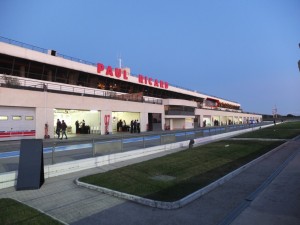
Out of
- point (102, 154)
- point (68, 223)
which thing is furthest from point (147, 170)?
point (68, 223)

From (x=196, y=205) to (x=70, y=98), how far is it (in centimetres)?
2383

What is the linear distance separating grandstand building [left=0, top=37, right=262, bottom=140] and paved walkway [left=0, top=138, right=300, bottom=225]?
636 inches

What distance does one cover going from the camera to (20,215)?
20.2 feet

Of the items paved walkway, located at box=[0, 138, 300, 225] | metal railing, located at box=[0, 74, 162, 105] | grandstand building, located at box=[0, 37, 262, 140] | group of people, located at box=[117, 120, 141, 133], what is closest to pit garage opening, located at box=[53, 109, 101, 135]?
grandstand building, located at box=[0, 37, 262, 140]

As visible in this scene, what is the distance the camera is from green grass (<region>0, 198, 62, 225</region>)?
5.75 metres

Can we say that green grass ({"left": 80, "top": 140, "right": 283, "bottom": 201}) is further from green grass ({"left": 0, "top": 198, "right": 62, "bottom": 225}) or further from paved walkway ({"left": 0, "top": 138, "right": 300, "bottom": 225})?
green grass ({"left": 0, "top": 198, "right": 62, "bottom": 225})

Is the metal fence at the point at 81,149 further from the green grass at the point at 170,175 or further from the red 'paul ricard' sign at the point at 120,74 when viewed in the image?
the red 'paul ricard' sign at the point at 120,74

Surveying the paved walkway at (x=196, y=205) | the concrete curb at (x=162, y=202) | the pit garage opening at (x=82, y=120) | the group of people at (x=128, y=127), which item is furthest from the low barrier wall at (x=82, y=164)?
the group of people at (x=128, y=127)

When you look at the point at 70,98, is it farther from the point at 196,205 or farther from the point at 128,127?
the point at 196,205

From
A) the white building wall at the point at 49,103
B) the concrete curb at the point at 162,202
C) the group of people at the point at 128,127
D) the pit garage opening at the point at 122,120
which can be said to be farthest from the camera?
the pit garage opening at the point at 122,120

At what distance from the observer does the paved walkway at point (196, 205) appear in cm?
600

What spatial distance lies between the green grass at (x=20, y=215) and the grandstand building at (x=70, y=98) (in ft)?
58.9

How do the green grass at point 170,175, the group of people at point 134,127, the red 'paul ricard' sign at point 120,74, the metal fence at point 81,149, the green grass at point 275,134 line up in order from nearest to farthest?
the green grass at point 170,175, the metal fence at point 81,149, the green grass at point 275,134, the group of people at point 134,127, the red 'paul ricard' sign at point 120,74

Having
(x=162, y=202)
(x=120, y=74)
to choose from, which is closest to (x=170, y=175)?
(x=162, y=202)
